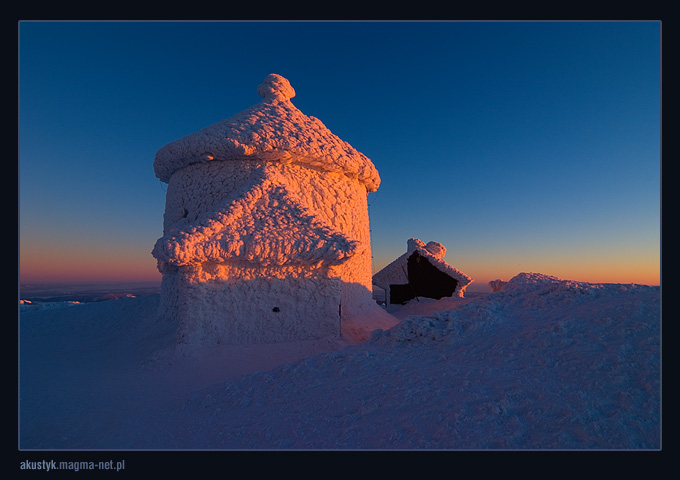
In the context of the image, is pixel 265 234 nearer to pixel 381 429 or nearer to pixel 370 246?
pixel 381 429

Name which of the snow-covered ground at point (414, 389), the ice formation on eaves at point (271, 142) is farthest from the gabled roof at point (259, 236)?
the snow-covered ground at point (414, 389)

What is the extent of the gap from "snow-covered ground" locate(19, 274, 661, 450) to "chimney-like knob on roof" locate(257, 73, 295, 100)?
7634mm

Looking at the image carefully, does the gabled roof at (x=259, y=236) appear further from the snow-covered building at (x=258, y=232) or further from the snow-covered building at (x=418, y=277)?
the snow-covered building at (x=418, y=277)

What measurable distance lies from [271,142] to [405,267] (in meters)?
11.2

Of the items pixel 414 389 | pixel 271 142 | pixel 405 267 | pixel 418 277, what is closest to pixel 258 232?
pixel 271 142

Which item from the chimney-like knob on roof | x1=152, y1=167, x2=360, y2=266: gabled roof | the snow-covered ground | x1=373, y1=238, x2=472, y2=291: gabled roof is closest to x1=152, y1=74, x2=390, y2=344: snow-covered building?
x1=152, y1=167, x2=360, y2=266: gabled roof

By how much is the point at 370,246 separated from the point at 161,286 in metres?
6.85

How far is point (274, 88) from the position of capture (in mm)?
10375

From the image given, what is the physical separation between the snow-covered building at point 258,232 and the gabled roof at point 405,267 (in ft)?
25.6

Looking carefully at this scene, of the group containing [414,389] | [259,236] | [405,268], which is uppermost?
[259,236]

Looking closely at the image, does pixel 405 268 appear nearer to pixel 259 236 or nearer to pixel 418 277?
pixel 418 277

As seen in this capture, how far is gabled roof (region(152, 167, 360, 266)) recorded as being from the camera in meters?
6.59

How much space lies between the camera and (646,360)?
3.75m
